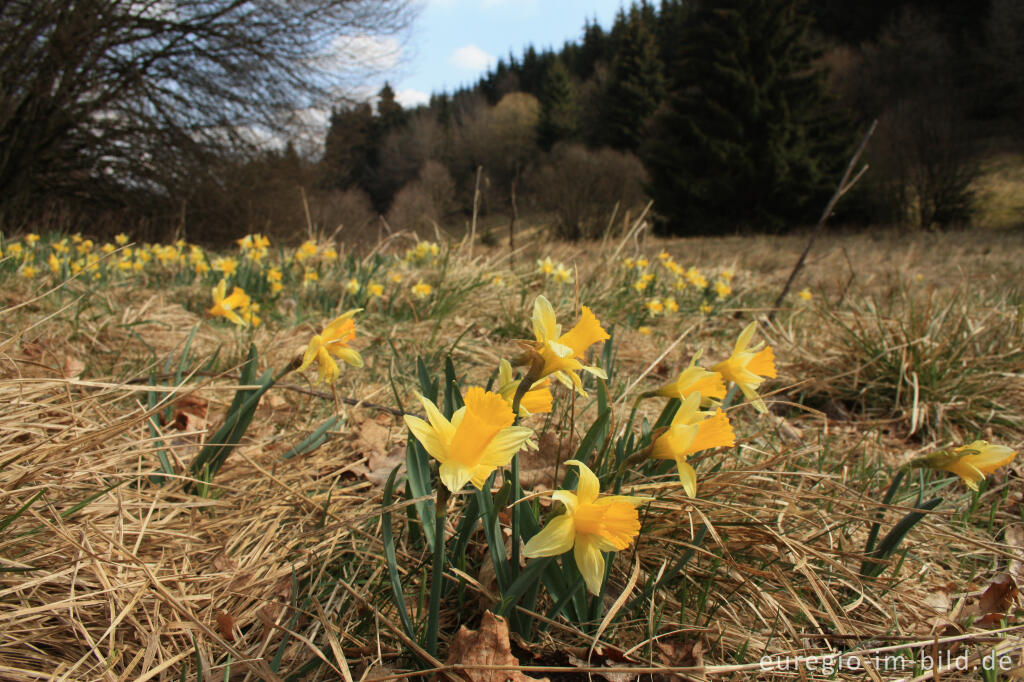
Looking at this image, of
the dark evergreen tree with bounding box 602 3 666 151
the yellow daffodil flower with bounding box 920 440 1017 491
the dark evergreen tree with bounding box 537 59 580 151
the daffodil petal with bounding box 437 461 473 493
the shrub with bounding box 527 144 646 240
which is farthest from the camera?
the dark evergreen tree with bounding box 537 59 580 151

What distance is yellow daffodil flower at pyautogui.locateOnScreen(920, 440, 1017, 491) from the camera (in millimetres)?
965

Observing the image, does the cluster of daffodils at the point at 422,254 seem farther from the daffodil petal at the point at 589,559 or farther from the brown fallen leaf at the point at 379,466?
the daffodil petal at the point at 589,559

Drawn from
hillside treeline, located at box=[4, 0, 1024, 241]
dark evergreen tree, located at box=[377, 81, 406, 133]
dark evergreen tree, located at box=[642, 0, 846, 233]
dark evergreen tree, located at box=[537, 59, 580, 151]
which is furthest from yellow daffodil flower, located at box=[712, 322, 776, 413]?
dark evergreen tree, located at box=[377, 81, 406, 133]

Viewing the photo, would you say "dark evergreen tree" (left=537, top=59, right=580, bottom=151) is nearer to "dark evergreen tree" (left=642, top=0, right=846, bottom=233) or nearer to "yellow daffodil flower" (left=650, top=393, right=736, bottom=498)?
"dark evergreen tree" (left=642, top=0, right=846, bottom=233)

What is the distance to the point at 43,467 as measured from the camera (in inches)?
34.5

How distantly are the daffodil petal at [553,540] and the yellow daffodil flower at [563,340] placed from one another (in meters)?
0.19

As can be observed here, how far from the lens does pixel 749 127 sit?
62.0 ft

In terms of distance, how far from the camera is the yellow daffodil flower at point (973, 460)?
96cm

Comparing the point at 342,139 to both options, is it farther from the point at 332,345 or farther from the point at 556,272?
the point at 332,345

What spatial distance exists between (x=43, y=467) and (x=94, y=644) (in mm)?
307

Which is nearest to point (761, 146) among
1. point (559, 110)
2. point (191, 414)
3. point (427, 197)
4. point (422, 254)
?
point (427, 197)

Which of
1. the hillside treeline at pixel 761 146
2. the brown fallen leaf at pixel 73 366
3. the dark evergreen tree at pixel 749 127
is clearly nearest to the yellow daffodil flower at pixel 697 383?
the brown fallen leaf at pixel 73 366

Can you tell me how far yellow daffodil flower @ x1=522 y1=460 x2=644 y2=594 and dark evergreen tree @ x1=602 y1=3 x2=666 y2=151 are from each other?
116 ft

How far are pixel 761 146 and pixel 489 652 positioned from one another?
Result: 2098 centimetres
